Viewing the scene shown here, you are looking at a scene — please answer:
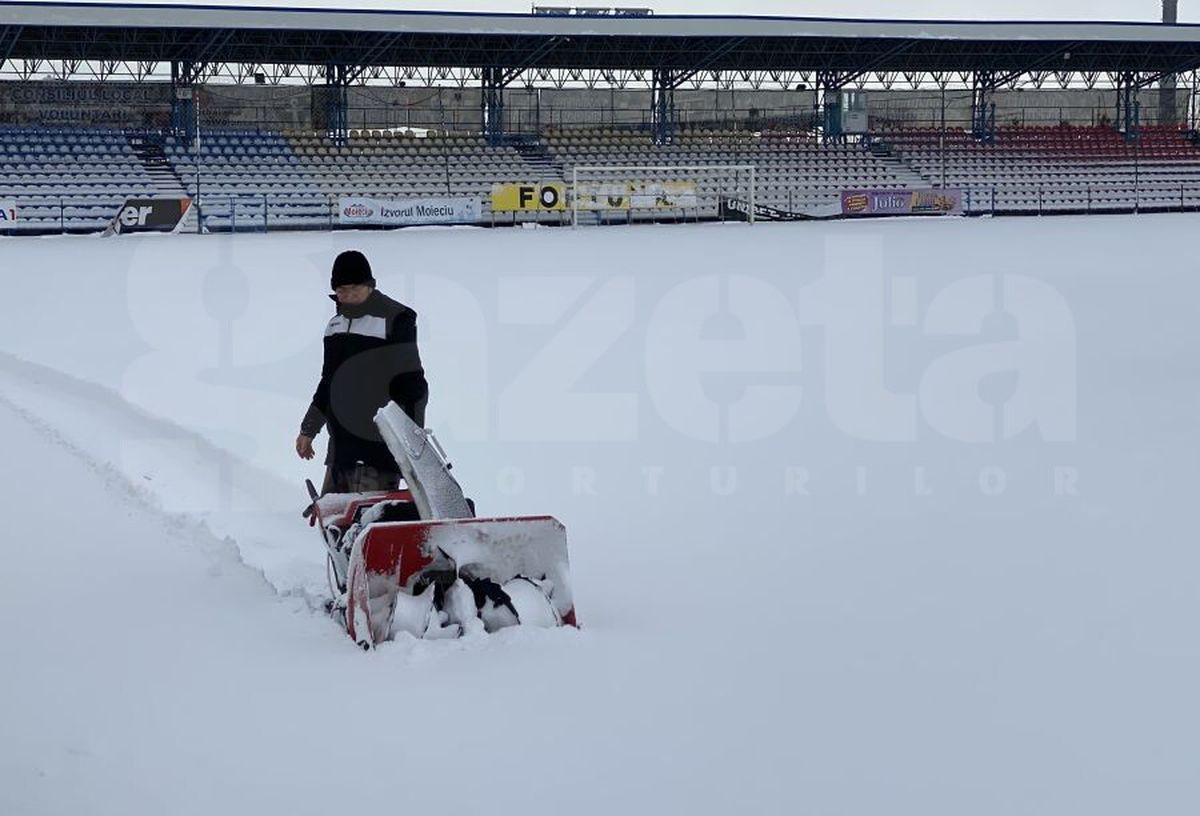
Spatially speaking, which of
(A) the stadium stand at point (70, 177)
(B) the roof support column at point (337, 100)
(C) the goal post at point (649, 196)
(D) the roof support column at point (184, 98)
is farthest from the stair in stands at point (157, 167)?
(C) the goal post at point (649, 196)

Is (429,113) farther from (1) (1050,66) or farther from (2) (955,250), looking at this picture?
(2) (955,250)

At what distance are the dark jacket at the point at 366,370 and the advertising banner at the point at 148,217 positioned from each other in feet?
116

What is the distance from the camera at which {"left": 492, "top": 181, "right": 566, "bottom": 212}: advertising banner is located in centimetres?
4456

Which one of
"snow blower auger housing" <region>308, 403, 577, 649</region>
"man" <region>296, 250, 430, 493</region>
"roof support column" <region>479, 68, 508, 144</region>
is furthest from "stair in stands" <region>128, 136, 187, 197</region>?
"snow blower auger housing" <region>308, 403, 577, 649</region>

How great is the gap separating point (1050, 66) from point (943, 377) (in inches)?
1795

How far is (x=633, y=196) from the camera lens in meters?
44.7

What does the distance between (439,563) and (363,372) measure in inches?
53.0

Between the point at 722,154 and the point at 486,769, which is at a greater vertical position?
the point at 722,154

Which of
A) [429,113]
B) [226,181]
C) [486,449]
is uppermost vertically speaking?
[429,113]

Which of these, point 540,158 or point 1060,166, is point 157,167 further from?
point 1060,166

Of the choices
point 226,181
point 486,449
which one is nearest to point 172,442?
point 486,449

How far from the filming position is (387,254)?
28.3 metres

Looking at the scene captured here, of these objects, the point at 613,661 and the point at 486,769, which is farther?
the point at 613,661

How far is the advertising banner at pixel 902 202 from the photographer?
159 ft
